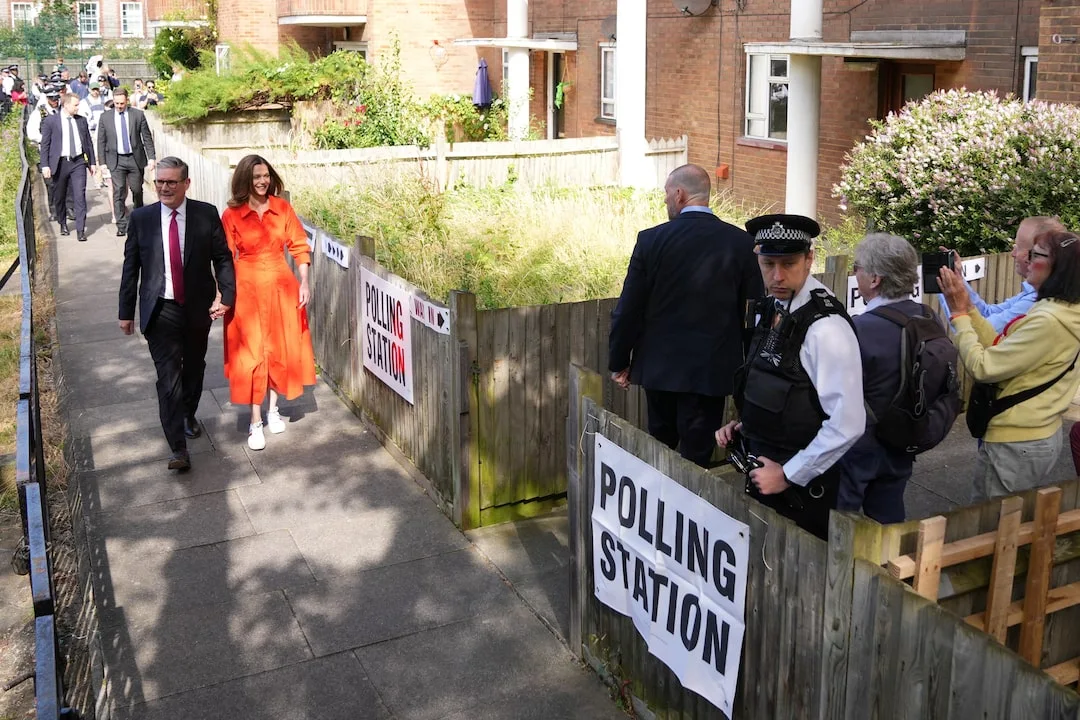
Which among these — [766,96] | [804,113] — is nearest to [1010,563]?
[804,113]

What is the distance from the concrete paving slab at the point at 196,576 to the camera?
603cm

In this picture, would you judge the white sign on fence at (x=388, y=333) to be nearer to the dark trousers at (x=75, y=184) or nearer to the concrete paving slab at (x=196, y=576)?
the concrete paving slab at (x=196, y=576)

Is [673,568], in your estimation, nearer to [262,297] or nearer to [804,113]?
[262,297]

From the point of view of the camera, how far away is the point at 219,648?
558cm

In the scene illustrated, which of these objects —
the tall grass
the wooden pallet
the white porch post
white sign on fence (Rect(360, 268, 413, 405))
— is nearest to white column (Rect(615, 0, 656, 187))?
the white porch post

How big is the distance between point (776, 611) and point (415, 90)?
24480 mm

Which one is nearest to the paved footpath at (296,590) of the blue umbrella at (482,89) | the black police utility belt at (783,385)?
the black police utility belt at (783,385)

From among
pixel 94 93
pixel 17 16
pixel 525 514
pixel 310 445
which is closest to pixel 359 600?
pixel 525 514

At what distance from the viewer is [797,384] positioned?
4.23m

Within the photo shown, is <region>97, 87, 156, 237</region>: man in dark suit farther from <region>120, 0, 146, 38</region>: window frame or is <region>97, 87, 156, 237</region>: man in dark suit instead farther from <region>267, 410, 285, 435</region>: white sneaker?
<region>120, 0, 146, 38</region>: window frame

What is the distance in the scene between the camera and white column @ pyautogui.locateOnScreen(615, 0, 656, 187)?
16844mm

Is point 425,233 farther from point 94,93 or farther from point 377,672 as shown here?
point 94,93

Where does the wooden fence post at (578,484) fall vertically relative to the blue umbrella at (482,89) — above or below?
below

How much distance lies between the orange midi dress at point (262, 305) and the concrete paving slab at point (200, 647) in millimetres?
2465
